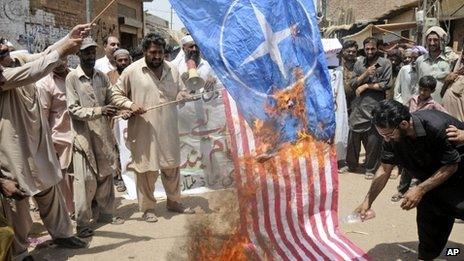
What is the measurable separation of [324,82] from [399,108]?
0.81m

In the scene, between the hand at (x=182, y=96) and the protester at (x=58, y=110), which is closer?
the protester at (x=58, y=110)

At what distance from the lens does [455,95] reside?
548 centimetres

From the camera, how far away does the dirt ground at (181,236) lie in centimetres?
398

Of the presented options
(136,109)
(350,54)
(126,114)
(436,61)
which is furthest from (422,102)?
(126,114)

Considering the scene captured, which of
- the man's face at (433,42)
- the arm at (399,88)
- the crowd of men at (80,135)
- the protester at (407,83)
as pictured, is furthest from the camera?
the arm at (399,88)

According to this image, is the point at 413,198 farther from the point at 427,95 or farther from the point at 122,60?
the point at 122,60

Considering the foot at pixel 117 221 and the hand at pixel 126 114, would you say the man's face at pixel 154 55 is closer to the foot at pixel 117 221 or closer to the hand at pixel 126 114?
the hand at pixel 126 114

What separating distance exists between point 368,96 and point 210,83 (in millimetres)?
2261

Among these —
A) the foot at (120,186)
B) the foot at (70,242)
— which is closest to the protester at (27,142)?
the foot at (70,242)

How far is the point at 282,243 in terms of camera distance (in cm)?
371

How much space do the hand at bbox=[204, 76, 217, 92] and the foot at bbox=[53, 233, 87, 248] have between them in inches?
111

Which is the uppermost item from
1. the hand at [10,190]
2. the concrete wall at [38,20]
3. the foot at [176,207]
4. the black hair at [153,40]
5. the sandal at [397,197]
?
the concrete wall at [38,20]

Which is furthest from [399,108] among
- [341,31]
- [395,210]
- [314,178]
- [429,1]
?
[341,31]

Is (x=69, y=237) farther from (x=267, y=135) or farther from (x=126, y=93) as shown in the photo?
(x=267, y=135)
